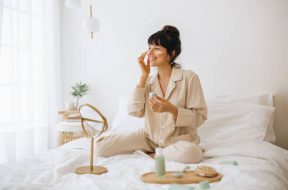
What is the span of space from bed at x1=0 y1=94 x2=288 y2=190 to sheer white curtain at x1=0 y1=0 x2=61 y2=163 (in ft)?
3.70

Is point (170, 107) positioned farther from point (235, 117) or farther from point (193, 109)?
point (235, 117)

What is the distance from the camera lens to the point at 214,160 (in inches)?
71.9

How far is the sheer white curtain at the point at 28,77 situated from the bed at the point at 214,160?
1128mm

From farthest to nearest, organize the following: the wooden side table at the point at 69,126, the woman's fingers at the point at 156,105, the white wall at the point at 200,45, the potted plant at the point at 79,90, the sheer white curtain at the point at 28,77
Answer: the potted plant at the point at 79,90 < the sheer white curtain at the point at 28,77 < the wooden side table at the point at 69,126 < the white wall at the point at 200,45 < the woman's fingers at the point at 156,105

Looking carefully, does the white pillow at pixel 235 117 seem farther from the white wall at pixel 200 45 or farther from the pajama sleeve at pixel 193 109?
the pajama sleeve at pixel 193 109

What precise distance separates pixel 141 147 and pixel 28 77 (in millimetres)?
1893

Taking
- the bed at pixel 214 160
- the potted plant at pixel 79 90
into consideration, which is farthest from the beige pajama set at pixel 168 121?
the potted plant at pixel 79 90

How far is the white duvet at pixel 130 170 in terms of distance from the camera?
1271 millimetres

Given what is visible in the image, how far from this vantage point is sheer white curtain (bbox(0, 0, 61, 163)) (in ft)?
10.5

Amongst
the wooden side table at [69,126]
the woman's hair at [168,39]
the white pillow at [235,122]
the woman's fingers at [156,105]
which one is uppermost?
the woman's hair at [168,39]

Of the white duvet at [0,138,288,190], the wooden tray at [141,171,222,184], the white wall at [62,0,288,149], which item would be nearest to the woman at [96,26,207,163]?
the white duvet at [0,138,288,190]

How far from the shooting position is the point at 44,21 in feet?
12.0

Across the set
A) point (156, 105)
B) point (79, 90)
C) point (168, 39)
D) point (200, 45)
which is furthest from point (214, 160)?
point (79, 90)

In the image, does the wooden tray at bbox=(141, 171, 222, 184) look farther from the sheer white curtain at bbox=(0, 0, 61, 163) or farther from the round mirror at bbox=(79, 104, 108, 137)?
the sheer white curtain at bbox=(0, 0, 61, 163)
